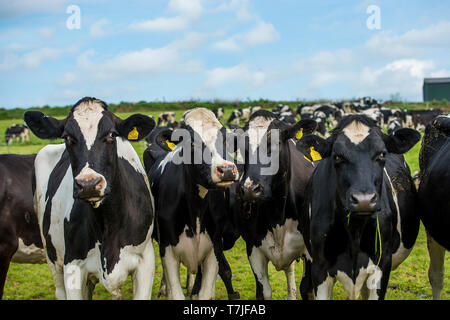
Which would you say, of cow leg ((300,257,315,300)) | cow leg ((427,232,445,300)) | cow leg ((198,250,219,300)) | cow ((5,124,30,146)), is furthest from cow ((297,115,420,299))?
cow ((5,124,30,146))

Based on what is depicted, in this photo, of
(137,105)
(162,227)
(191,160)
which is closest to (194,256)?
(162,227)

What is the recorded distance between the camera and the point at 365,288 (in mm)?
5137

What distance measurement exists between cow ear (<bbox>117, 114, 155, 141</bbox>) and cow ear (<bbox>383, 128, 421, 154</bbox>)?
2354mm

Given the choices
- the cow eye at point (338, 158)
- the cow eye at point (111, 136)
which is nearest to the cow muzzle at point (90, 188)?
the cow eye at point (111, 136)

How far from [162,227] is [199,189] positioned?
2.12 ft

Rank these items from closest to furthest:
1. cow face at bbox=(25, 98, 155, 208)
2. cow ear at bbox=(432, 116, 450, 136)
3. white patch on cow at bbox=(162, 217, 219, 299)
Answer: cow face at bbox=(25, 98, 155, 208), white patch on cow at bbox=(162, 217, 219, 299), cow ear at bbox=(432, 116, 450, 136)

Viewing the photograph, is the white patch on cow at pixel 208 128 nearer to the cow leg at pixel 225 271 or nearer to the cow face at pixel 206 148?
the cow face at pixel 206 148

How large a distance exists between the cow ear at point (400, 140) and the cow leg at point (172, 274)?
104 inches

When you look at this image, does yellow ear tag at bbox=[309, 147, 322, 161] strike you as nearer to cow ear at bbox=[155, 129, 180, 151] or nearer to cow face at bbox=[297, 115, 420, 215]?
cow face at bbox=[297, 115, 420, 215]

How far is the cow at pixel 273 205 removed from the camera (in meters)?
5.96

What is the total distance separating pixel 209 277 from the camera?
6027 millimetres

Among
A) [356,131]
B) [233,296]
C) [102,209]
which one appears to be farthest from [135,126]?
[233,296]

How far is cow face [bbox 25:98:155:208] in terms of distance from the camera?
14.6 feet
